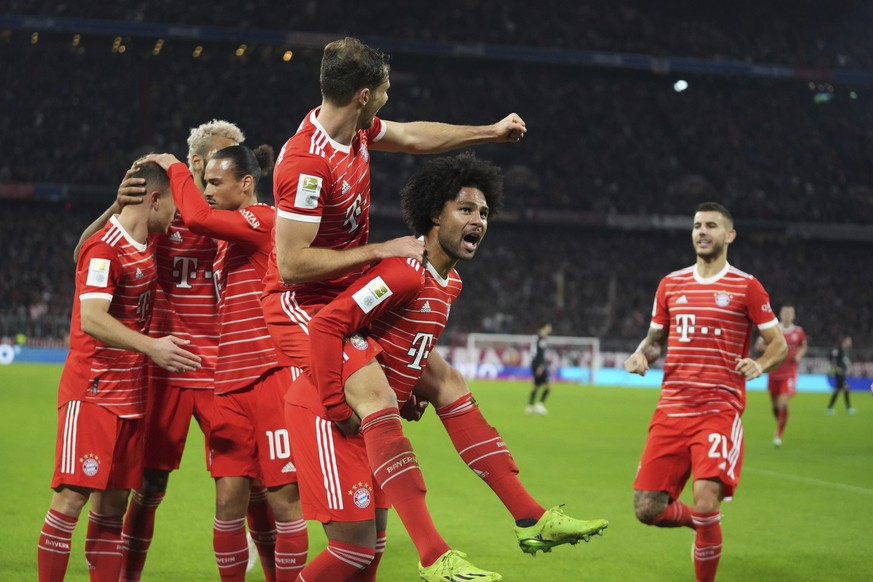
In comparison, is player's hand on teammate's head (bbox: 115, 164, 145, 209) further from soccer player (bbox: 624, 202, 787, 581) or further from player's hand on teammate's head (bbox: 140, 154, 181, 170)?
soccer player (bbox: 624, 202, 787, 581)

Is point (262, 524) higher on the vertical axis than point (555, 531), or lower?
lower

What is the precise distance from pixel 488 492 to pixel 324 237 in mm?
7063

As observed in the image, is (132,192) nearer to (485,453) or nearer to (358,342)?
(358,342)

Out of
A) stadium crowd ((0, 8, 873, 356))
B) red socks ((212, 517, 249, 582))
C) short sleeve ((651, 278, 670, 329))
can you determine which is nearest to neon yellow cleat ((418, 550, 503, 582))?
red socks ((212, 517, 249, 582))

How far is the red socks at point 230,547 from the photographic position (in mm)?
5215

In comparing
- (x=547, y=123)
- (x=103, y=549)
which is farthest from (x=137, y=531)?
(x=547, y=123)

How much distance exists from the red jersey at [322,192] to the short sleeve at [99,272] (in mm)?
935

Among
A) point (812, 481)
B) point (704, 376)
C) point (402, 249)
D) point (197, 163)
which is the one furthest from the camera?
point (812, 481)

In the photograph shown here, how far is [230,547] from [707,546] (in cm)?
302

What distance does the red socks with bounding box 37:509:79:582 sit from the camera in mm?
4984

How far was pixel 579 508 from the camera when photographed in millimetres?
9914

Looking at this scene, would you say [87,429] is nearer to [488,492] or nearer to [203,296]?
[203,296]

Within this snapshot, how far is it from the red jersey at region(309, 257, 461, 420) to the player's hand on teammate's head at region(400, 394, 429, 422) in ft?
0.46

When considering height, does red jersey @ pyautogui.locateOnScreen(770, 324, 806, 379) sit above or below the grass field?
above
